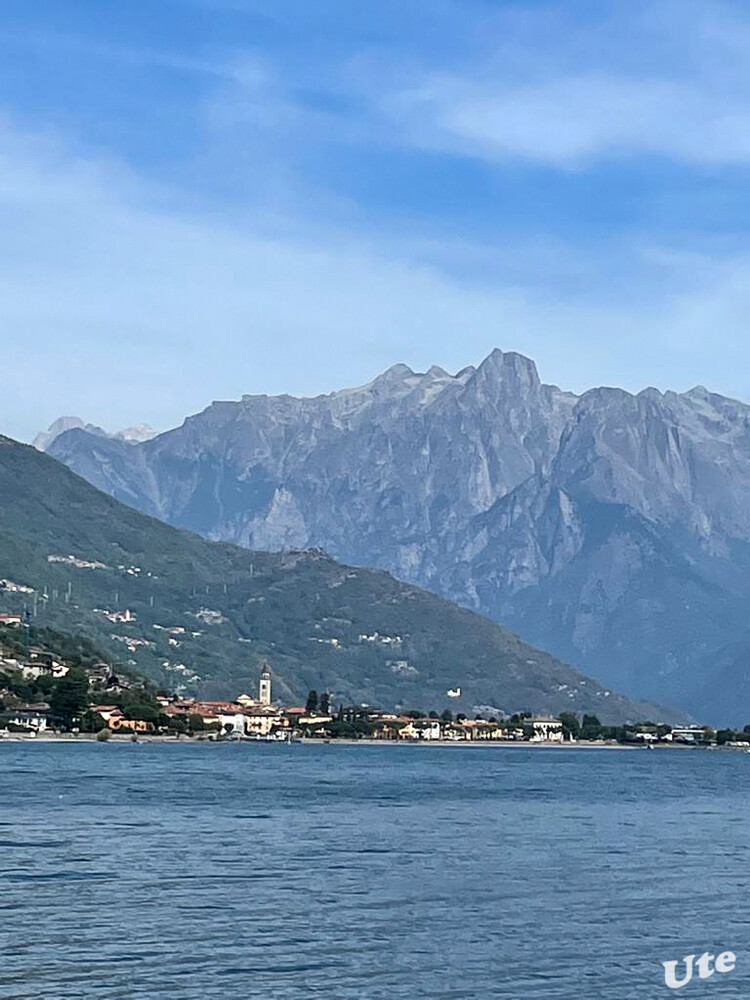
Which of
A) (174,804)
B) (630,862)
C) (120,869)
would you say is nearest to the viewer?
(120,869)

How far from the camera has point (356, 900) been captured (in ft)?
259

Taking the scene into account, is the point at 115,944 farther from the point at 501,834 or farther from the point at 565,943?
the point at 501,834

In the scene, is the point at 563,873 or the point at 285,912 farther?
the point at 563,873

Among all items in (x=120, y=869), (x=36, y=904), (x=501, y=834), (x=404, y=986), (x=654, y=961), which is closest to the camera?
(x=404, y=986)

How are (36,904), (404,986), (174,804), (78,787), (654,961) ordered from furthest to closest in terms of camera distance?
(78,787), (174,804), (36,904), (654,961), (404,986)

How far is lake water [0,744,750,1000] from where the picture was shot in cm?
6106

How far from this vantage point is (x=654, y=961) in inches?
2579

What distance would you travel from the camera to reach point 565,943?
68.6 metres

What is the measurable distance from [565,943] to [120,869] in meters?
26.5

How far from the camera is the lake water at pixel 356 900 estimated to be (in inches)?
2404

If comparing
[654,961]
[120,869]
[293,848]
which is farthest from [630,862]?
[654,961]

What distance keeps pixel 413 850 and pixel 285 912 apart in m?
28.6

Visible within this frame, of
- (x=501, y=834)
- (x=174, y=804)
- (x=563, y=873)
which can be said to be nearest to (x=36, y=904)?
(x=563, y=873)

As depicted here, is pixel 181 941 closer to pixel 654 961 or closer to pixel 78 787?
pixel 654 961
